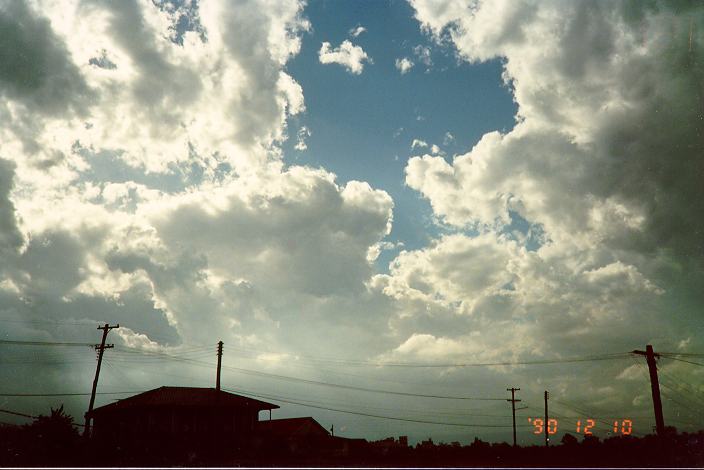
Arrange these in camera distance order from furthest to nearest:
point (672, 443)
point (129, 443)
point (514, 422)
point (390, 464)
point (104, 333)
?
point (514, 422) → point (104, 333) → point (129, 443) → point (672, 443) → point (390, 464)

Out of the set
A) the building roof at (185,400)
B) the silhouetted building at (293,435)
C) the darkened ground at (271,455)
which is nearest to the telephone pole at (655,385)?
the darkened ground at (271,455)

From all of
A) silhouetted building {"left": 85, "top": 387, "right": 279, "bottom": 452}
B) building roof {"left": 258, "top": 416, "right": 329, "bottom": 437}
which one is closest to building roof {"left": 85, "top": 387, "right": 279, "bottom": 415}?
silhouetted building {"left": 85, "top": 387, "right": 279, "bottom": 452}

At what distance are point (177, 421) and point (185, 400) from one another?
6.68 feet

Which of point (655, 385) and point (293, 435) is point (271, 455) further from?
point (655, 385)

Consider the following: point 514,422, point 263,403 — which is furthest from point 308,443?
point 514,422

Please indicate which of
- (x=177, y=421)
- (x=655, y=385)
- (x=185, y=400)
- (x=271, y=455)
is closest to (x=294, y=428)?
(x=185, y=400)

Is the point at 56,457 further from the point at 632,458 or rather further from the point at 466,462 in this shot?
the point at 632,458

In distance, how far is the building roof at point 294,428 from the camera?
42594 mm

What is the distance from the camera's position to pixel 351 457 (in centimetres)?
3136

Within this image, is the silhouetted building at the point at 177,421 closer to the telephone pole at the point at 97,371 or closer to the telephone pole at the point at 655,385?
the telephone pole at the point at 97,371

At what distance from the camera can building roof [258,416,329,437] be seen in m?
42.6

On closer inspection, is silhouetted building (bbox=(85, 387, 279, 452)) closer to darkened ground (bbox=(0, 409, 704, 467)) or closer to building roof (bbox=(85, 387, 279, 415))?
building roof (bbox=(85, 387, 279, 415))

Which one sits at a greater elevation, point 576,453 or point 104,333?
point 104,333

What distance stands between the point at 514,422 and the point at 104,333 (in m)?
51.7
